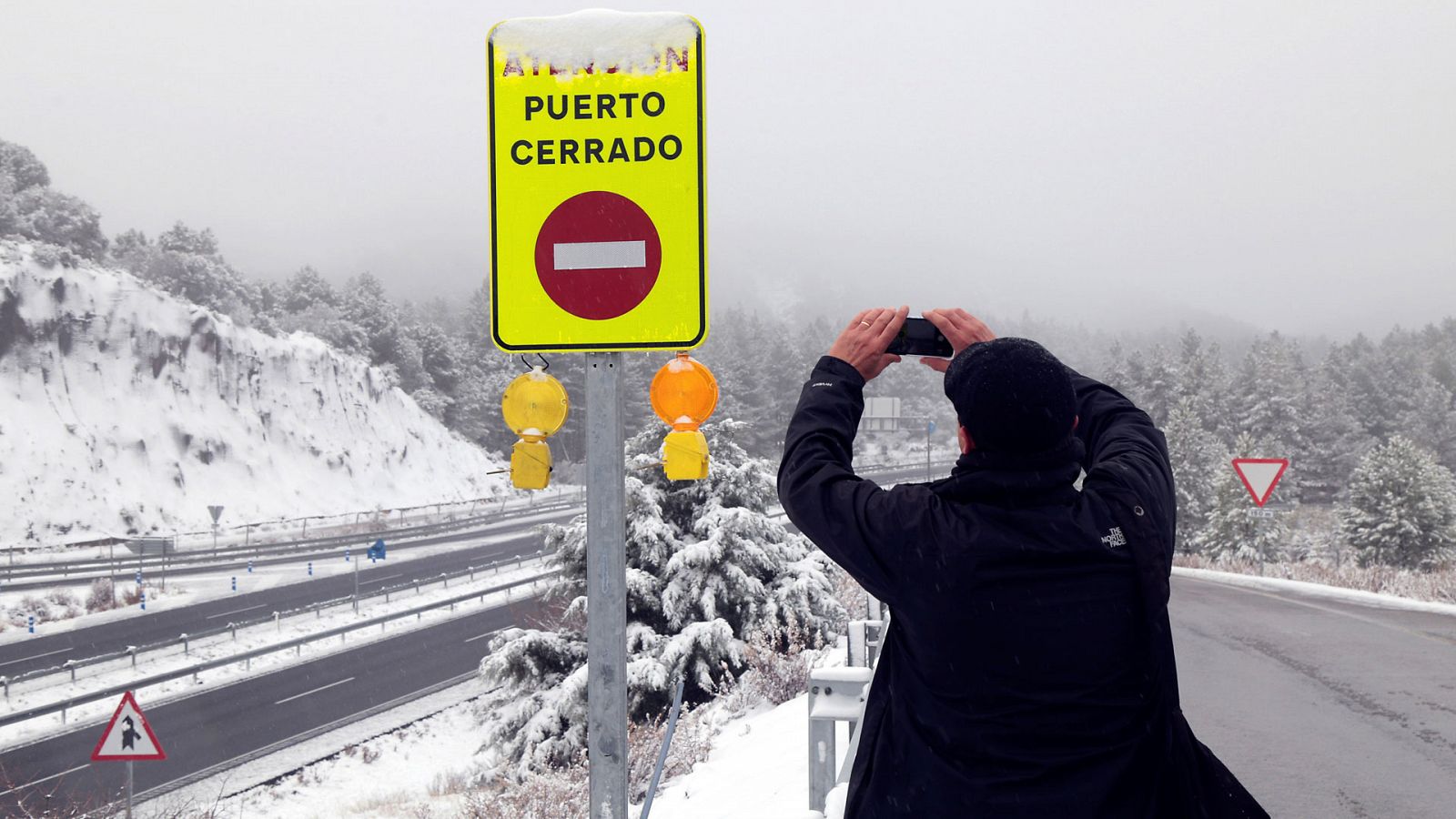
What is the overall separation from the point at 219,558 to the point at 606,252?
117 feet

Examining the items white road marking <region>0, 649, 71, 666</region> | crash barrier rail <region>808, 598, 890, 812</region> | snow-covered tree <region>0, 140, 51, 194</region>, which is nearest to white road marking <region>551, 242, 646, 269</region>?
crash barrier rail <region>808, 598, 890, 812</region>

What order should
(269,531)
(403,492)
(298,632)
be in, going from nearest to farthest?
(298,632) → (269,531) → (403,492)

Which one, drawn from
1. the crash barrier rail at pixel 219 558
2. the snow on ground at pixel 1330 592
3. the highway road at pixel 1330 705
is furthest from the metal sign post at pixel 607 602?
the crash barrier rail at pixel 219 558

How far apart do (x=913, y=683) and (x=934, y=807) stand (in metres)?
0.22

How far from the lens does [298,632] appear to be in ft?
76.5

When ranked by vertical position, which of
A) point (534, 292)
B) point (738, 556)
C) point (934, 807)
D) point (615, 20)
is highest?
point (615, 20)

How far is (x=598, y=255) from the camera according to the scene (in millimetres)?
2408

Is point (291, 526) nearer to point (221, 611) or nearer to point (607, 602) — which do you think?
point (221, 611)

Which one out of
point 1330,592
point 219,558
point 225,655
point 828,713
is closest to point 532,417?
point 828,713

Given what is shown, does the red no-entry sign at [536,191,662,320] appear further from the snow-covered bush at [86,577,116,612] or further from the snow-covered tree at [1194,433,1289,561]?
the snow-covered tree at [1194,433,1289,561]

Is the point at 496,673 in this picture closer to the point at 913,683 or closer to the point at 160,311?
the point at 913,683

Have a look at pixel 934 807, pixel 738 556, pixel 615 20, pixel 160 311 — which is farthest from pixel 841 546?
pixel 160 311

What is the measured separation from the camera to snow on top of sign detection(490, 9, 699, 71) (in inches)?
93.4

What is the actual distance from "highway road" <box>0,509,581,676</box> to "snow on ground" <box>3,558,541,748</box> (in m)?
1.40
